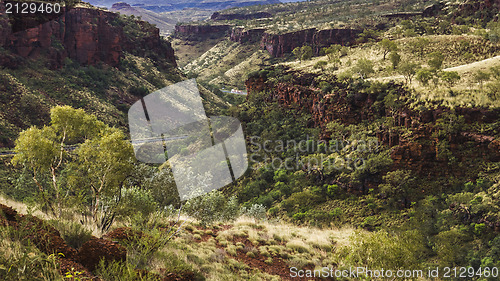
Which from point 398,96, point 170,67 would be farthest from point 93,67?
point 398,96

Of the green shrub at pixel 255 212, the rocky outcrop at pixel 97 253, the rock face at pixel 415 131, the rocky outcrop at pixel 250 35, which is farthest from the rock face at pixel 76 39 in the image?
the rocky outcrop at pixel 250 35

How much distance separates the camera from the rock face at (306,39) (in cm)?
9569

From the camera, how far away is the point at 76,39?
2564 inches

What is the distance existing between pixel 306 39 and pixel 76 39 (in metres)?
70.5

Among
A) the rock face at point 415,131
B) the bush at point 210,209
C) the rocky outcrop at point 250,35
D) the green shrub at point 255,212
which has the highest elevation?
the rocky outcrop at point 250,35

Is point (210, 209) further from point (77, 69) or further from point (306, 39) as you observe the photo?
point (306, 39)

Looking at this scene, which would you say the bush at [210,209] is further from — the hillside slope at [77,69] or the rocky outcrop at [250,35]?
the rocky outcrop at [250,35]

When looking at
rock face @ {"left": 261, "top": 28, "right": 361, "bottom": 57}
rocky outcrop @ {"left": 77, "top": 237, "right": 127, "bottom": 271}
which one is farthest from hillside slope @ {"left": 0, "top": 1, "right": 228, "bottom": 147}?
rock face @ {"left": 261, "top": 28, "right": 361, "bottom": 57}

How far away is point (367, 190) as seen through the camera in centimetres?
2550

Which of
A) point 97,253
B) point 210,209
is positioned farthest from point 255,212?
point 97,253

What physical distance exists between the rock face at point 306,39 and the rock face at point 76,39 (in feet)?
165

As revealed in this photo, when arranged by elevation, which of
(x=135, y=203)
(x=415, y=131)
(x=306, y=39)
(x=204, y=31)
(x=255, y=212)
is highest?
(x=204, y=31)

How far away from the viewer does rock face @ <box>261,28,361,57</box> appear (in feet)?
314

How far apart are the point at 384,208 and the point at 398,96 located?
9.77 metres
